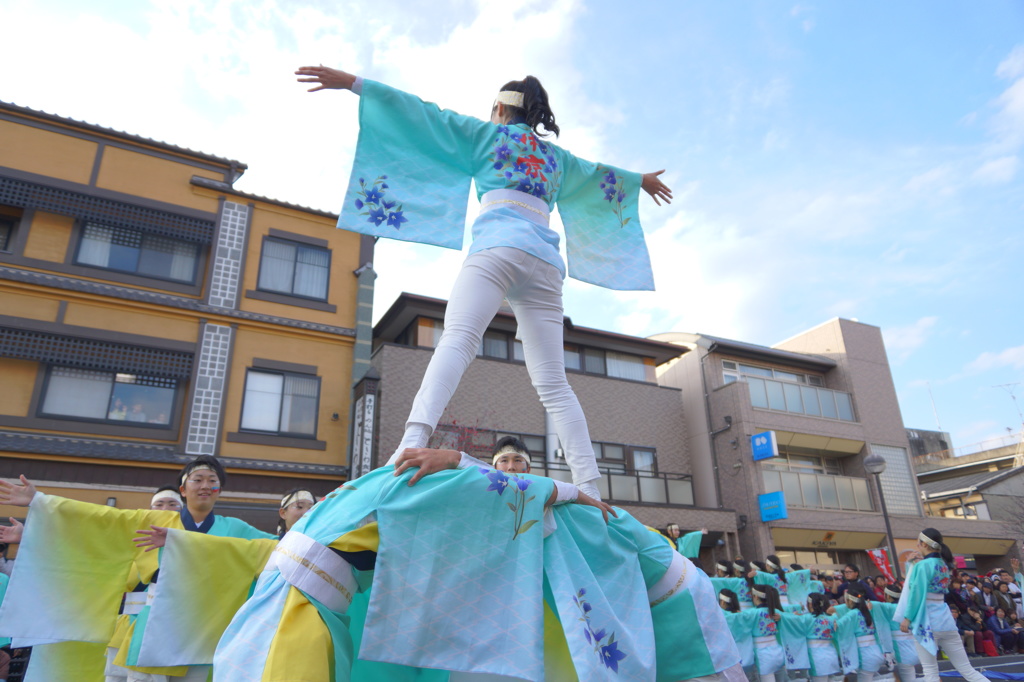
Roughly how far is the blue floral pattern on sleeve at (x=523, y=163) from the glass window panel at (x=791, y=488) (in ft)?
56.7

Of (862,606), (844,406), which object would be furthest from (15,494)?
(844,406)

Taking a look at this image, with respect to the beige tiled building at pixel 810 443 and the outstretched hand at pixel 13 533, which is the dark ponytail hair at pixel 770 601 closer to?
the outstretched hand at pixel 13 533

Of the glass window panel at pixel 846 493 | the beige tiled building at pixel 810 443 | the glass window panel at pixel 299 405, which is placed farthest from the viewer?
the glass window panel at pixel 846 493

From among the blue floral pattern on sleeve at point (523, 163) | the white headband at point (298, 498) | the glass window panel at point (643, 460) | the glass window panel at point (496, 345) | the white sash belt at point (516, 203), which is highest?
the glass window panel at point (496, 345)

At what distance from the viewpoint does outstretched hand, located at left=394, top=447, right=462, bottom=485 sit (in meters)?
2.05

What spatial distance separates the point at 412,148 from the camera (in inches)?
128

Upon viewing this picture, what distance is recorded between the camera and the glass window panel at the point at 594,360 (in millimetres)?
18953

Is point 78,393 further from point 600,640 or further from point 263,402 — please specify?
point 600,640

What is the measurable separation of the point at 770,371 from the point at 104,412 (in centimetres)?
1892

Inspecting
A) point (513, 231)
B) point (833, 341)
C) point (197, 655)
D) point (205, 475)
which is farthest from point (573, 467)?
point (833, 341)

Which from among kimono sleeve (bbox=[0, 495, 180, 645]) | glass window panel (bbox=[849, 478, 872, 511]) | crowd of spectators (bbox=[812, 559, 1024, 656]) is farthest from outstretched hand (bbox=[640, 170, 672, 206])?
glass window panel (bbox=[849, 478, 872, 511])

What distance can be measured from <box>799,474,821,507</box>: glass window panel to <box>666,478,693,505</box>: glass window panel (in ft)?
10.9

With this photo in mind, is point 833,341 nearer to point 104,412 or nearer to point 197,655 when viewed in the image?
point 104,412

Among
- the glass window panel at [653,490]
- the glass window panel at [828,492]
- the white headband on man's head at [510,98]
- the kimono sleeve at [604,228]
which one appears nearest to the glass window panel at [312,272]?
the glass window panel at [653,490]
